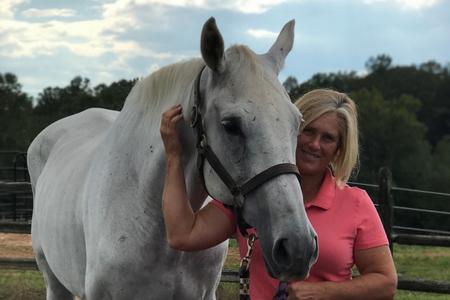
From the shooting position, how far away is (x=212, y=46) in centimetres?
207

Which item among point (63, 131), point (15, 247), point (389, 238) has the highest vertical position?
point (63, 131)

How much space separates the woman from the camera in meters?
2.07

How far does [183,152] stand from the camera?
2369 mm

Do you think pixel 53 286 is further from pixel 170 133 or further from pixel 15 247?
pixel 15 247

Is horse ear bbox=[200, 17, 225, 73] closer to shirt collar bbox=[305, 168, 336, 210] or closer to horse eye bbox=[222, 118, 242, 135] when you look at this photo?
horse eye bbox=[222, 118, 242, 135]

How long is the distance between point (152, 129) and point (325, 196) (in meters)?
0.82

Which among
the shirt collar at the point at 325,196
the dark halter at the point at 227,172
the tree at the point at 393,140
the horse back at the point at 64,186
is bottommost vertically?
the tree at the point at 393,140

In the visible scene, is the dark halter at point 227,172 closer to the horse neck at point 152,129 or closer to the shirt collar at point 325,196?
the horse neck at point 152,129

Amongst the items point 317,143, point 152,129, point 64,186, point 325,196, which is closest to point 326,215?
point 325,196

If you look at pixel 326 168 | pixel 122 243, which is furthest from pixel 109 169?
pixel 326 168

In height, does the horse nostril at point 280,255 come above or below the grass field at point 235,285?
above

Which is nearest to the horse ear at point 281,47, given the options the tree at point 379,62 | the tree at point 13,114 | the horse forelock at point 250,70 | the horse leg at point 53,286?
the horse forelock at point 250,70

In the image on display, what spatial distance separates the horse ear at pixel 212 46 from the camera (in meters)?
2.02

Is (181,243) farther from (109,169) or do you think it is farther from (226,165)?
(109,169)
